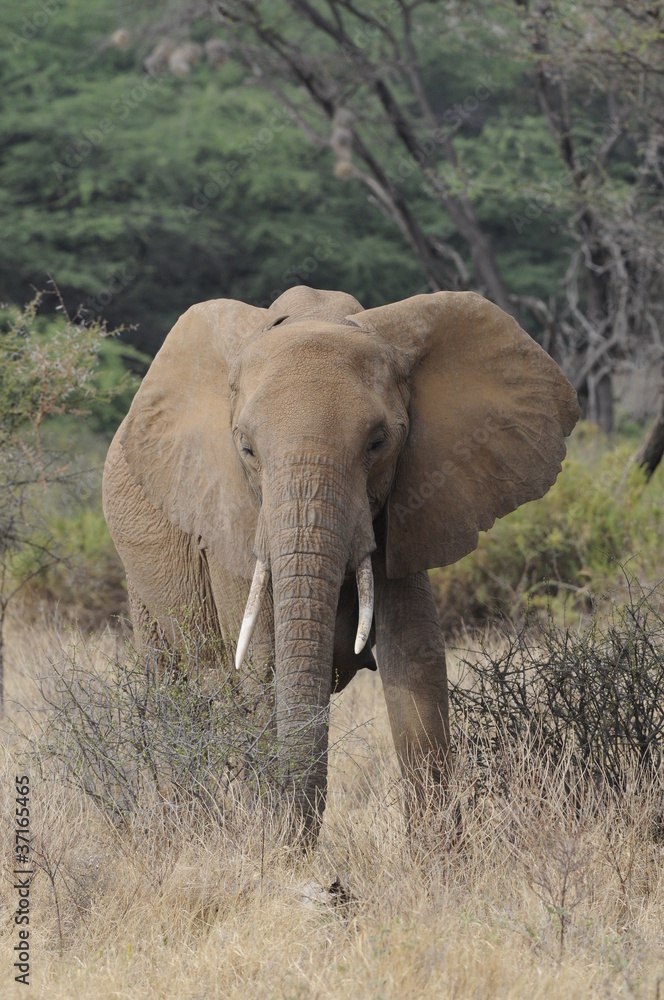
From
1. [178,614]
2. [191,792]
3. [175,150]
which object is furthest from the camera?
[175,150]

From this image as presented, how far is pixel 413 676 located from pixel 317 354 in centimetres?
129

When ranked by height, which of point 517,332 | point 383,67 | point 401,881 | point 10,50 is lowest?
point 401,881

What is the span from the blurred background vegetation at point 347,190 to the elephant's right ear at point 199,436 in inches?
175

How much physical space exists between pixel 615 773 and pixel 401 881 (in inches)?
50.3

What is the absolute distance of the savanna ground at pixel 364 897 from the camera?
367cm

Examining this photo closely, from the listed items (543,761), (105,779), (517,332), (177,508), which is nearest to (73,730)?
(105,779)

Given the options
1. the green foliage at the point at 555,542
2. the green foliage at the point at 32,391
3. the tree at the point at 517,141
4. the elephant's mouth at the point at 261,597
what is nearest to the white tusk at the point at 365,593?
the elephant's mouth at the point at 261,597

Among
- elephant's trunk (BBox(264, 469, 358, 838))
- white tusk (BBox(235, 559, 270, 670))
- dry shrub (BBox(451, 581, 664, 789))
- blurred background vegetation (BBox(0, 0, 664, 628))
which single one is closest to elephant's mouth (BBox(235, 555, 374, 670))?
white tusk (BBox(235, 559, 270, 670))

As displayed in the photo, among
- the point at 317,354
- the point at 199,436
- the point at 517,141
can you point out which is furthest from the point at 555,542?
the point at 517,141

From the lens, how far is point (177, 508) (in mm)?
5258

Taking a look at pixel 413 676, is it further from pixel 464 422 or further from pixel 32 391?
→ pixel 32 391

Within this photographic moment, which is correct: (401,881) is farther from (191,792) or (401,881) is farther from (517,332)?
(517,332)

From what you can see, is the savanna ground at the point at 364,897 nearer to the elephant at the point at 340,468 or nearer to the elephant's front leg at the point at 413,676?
the elephant's front leg at the point at 413,676

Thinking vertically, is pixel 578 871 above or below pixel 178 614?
below
